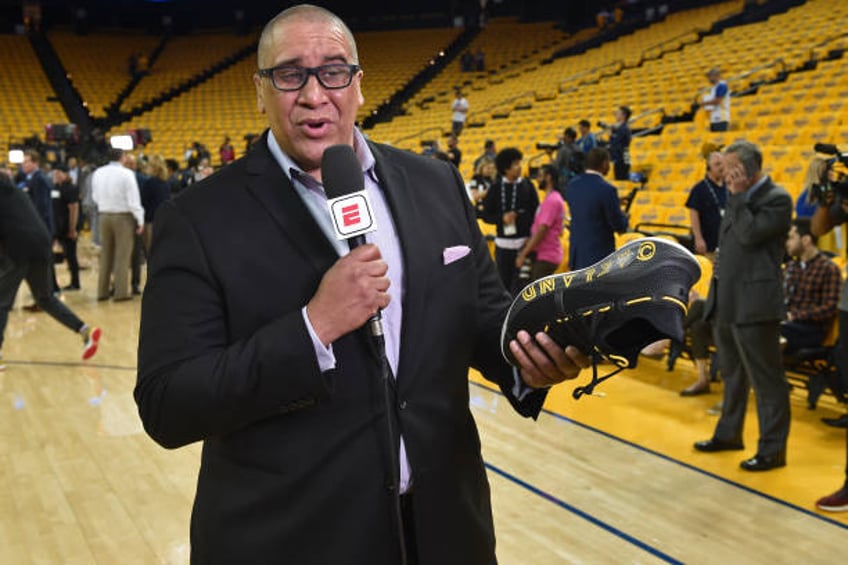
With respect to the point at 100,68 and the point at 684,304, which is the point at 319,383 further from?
the point at 100,68

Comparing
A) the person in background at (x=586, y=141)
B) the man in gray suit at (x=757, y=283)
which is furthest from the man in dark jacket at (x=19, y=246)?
the person in background at (x=586, y=141)

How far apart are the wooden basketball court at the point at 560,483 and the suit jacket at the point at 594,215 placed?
3.02 ft

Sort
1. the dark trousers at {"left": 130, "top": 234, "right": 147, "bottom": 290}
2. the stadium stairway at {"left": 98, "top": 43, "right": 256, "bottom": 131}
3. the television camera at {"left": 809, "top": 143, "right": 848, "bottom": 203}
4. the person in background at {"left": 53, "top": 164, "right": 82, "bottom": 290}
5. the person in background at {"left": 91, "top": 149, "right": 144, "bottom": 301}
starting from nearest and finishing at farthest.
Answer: the television camera at {"left": 809, "top": 143, "right": 848, "bottom": 203}, the person in background at {"left": 91, "top": 149, "right": 144, "bottom": 301}, the dark trousers at {"left": 130, "top": 234, "right": 147, "bottom": 290}, the person in background at {"left": 53, "top": 164, "right": 82, "bottom": 290}, the stadium stairway at {"left": 98, "top": 43, "right": 256, "bottom": 131}

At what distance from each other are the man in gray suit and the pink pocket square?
2.82 m

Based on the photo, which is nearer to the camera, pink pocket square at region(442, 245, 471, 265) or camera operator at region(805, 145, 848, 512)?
pink pocket square at region(442, 245, 471, 265)

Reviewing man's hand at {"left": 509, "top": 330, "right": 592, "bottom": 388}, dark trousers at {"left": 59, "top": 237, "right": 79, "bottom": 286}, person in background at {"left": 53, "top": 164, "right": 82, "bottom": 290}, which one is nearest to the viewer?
man's hand at {"left": 509, "top": 330, "right": 592, "bottom": 388}

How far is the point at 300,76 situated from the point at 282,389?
517mm

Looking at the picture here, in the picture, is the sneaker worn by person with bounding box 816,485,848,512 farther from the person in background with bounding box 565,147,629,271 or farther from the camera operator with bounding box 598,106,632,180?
the camera operator with bounding box 598,106,632,180

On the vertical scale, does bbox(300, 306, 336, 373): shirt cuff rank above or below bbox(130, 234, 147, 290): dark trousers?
above

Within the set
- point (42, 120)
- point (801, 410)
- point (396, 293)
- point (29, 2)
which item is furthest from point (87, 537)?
point (29, 2)

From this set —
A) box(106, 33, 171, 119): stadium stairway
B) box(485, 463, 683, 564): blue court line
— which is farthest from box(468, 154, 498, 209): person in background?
box(106, 33, 171, 119): stadium stairway

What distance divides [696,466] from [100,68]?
927 inches

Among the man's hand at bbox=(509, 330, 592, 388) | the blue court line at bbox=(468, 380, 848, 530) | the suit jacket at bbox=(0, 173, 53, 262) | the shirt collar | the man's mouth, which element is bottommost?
the blue court line at bbox=(468, 380, 848, 530)

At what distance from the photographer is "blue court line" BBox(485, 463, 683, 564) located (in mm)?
3266
